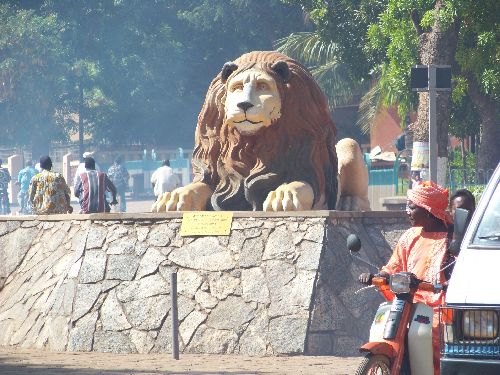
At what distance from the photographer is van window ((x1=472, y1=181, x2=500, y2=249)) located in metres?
7.44

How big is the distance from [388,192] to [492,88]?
5.67 meters

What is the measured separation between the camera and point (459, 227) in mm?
7656

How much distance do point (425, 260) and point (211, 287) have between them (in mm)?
4753

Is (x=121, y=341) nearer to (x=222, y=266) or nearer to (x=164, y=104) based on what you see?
(x=222, y=266)

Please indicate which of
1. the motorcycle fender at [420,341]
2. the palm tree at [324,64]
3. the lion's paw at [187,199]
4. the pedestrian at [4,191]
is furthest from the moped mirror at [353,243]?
the pedestrian at [4,191]

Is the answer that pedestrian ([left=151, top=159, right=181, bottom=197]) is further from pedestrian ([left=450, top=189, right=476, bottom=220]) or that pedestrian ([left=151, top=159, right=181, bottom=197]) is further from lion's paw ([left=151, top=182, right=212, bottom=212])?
pedestrian ([left=450, top=189, right=476, bottom=220])

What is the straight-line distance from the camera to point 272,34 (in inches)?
1913

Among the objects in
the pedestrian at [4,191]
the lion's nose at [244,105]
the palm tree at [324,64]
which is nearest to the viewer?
the lion's nose at [244,105]

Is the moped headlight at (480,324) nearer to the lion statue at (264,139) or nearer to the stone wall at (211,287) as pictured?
the stone wall at (211,287)

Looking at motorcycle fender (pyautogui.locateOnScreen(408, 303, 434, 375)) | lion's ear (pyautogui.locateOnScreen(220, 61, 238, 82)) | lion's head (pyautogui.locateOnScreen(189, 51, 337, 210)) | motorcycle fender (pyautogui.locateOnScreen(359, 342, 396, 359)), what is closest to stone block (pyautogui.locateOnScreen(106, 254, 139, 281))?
lion's head (pyautogui.locateOnScreen(189, 51, 337, 210))

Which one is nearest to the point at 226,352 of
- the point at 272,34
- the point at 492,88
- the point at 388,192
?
the point at 492,88

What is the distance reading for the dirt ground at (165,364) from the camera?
10992 mm

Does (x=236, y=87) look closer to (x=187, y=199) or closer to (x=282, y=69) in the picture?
(x=282, y=69)

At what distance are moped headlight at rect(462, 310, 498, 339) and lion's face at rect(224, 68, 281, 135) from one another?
6276 mm
